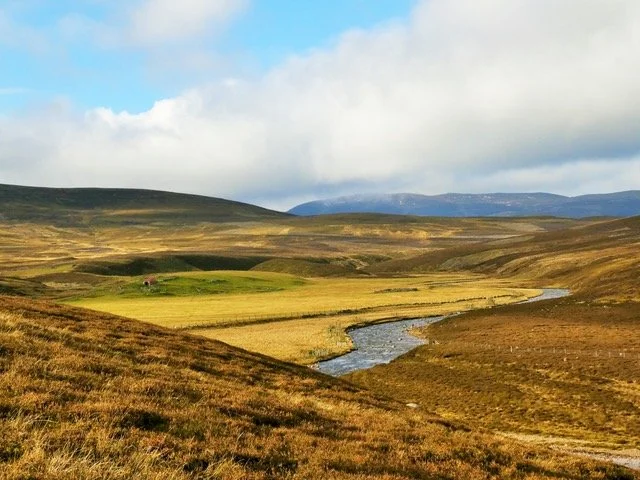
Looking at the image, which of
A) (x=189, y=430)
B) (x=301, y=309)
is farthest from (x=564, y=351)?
(x=301, y=309)

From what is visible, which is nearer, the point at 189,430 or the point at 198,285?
the point at 189,430

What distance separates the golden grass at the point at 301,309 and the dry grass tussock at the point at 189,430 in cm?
3839

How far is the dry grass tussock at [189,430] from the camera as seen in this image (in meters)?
11.9

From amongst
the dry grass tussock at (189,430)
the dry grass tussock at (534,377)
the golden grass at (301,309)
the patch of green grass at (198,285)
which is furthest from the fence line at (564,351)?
the patch of green grass at (198,285)

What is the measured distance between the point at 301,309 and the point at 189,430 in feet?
308

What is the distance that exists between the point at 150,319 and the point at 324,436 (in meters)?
80.6

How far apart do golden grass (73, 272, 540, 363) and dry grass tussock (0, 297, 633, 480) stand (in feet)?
126

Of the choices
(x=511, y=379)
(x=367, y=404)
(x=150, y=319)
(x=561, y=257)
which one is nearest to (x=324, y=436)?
(x=367, y=404)

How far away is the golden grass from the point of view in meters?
72.7

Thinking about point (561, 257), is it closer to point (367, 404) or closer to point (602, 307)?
point (602, 307)

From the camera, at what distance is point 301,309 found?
108375 millimetres

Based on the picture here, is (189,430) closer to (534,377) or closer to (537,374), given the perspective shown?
(534,377)

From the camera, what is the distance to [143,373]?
21938mm

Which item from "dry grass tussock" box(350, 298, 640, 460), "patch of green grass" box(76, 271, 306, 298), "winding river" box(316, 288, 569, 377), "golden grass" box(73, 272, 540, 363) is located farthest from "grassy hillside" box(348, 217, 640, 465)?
"patch of green grass" box(76, 271, 306, 298)
